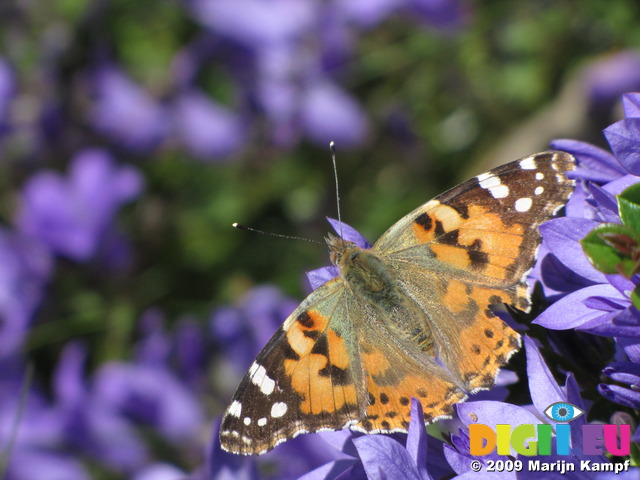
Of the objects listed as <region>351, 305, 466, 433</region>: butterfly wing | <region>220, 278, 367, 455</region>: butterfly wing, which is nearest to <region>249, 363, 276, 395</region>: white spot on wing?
<region>220, 278, 367, 455</region>: butterfly wing

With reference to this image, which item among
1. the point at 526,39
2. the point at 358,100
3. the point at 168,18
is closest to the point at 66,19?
the point at 168,18

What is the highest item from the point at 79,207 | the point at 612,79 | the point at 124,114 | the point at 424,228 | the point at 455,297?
the point at 124,114

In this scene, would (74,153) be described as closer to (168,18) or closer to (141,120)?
(141,120)

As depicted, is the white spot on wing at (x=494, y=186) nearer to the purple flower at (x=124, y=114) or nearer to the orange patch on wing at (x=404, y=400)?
the orange patch on wing at (x=404, y=400)

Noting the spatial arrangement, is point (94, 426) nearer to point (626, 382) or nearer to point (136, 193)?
point (136, 193)

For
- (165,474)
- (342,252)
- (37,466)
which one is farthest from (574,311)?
(37,466)

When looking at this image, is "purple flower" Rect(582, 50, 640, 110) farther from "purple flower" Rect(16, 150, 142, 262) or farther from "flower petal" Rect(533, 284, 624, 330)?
"flower petal" Rect(533, 284, 624, 330)
